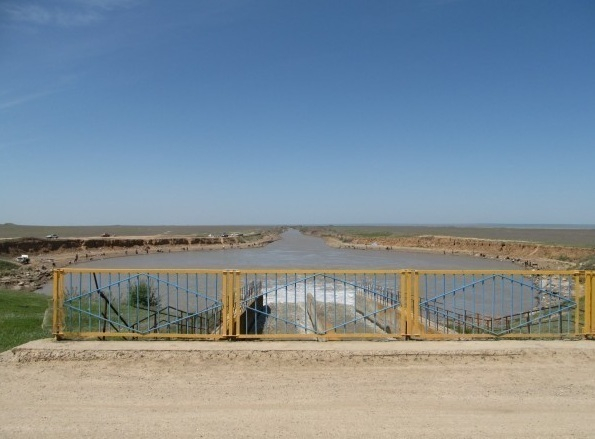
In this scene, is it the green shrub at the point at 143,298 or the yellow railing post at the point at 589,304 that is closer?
the yellow railing post at the point at 589,304

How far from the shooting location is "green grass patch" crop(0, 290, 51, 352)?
930 centimetres

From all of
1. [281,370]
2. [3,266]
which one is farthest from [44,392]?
[3,266]

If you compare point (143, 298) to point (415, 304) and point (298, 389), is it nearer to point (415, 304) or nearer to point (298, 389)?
point (415, 304)

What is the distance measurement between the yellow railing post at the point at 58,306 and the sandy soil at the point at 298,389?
22cm

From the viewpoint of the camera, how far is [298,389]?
21.3ft

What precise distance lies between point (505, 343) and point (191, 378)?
17.4ft

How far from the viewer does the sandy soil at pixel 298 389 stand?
5.36 meters

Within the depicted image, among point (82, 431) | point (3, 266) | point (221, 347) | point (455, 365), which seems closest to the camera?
point (82, 431)

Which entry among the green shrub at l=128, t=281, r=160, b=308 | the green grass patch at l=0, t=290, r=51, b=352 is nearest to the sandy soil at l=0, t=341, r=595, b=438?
the green grass patch at l=0, t=290, r=51, b=352

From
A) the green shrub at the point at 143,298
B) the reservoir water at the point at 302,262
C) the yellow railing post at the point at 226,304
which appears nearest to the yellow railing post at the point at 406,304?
the yellow railing post at the point at 226,304

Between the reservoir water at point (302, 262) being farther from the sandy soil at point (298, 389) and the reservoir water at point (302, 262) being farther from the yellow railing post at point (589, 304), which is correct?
the sandy soil at point (298, 389)

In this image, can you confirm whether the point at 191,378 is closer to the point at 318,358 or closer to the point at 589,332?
the point at 318,358

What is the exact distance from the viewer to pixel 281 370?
285 inches

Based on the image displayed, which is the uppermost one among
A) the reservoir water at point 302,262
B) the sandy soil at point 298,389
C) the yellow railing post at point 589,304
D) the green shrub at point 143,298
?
the yellow railing post at point 589,304
